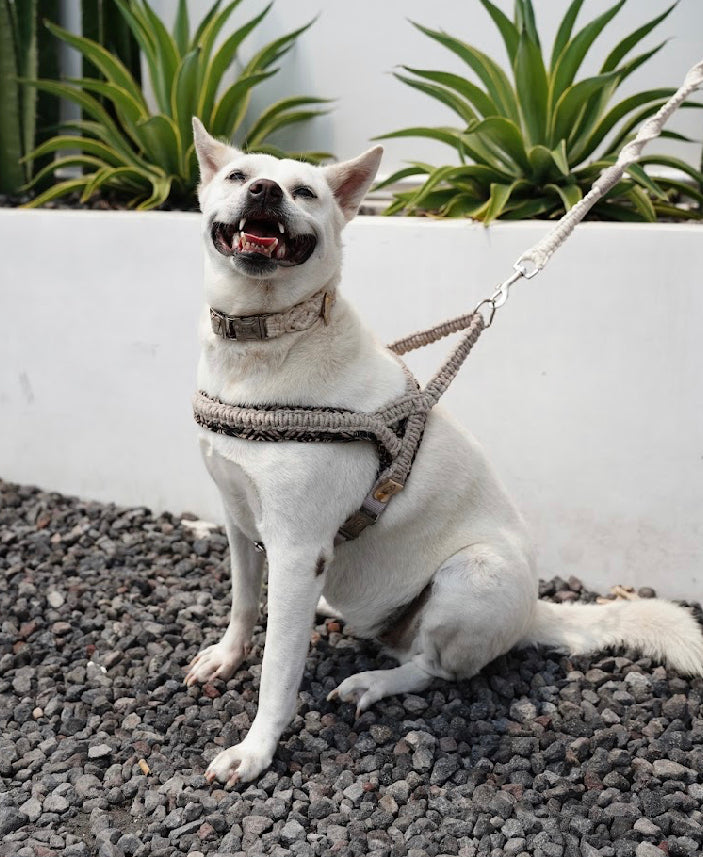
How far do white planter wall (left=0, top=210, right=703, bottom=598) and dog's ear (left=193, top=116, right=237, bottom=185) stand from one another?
1.13 meters

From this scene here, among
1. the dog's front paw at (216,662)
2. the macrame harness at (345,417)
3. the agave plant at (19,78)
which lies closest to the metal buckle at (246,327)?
the macrame harness at (345,417)

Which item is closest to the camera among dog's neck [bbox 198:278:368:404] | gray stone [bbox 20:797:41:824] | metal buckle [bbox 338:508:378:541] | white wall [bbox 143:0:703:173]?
gray stone [bbox 20:797:41:824]

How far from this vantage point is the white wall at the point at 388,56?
4.10m

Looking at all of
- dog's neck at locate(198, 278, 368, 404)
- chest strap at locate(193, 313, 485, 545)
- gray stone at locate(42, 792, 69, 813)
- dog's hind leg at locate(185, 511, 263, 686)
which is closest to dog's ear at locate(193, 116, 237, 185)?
dog's neck at locate(198, 278, 368, 404)

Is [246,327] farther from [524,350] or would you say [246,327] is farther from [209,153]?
[524,350]

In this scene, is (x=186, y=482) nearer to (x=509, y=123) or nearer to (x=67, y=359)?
(x=67, y=359)

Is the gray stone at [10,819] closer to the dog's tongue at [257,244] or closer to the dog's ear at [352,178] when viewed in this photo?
the dog's tongue at [257,244]

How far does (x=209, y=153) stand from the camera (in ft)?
8.59

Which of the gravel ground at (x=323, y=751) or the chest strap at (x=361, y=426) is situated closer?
the gravel ground at (x=323, y=751)

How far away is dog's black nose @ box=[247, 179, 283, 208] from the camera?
2.28 m

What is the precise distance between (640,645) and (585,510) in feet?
2.07

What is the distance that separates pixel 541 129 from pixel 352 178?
59.5 inches

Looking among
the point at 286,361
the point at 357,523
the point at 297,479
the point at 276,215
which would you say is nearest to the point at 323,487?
the point at 297,479

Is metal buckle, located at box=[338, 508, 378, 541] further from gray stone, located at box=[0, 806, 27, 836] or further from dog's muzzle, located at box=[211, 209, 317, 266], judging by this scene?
gray stone, located at box=[0, 806, 27, 836]
